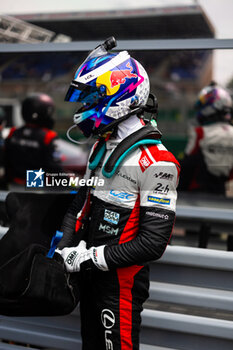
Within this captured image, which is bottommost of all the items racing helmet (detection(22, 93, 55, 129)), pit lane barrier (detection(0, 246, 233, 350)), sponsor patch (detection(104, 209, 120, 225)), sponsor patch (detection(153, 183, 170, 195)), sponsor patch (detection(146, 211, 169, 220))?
pit lane barrier (detection(0, 246, 233, 350))

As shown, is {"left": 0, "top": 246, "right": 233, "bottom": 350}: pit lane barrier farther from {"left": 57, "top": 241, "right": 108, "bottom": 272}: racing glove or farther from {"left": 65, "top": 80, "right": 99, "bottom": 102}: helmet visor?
{"left": 65, "top": 80, "right": 99, "bottom": 102}: helmet visor

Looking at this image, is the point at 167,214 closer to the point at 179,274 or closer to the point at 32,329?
the point at 179,274

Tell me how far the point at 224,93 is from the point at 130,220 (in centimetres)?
289

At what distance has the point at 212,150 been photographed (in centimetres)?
382

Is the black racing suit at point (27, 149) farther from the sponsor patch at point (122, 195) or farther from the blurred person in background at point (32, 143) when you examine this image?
the sponsor patch at point (122, 195)

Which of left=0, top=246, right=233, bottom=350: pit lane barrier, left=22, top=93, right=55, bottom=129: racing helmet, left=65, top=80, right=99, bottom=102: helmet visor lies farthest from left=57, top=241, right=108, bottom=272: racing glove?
left=22, top=93, right=55, bottom=129: racing helmet

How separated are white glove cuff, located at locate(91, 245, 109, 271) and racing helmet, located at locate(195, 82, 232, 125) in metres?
2.68

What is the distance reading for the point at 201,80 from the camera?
31.2ft

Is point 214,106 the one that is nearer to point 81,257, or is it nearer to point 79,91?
point 79,91

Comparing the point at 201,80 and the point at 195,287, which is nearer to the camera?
the point at 195,287

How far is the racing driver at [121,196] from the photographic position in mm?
1459

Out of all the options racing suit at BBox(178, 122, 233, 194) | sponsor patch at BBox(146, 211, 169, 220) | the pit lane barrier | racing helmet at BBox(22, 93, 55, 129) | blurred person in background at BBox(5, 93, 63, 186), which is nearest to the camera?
sponsor patch at BBox(146, 211, 169, 220)

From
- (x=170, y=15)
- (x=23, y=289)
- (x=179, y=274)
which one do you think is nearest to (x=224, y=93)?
(x=170, y=15)

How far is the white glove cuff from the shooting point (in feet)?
4.84
